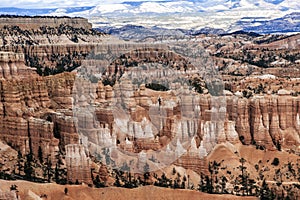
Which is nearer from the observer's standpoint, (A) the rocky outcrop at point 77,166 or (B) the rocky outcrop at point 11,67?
(A) the rocky outcrop at point 77,166

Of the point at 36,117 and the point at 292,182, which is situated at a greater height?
the point at 36,117

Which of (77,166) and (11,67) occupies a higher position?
(11,67)

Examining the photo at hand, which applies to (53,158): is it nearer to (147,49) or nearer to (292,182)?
(292,182)

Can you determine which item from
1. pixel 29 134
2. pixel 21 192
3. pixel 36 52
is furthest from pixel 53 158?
pixel 36 52

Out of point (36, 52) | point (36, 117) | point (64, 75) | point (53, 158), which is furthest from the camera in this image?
point (36, 52)

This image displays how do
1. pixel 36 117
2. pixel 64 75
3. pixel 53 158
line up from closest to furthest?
1. pixel 53 158
2. pixel 36 117
3. pixel 64 75

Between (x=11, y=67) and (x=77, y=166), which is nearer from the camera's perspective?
(x=77, y=166)

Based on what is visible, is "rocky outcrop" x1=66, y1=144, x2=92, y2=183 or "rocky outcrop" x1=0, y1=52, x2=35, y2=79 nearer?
"rocky outcrop" x1=66, y1=144, x2=92, y2=183

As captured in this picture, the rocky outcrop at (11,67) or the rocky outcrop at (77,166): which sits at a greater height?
the rocky outcrop at (11,67)

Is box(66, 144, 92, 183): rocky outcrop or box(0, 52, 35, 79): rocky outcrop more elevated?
box(0, 52, 35, 79): rocky outcrop

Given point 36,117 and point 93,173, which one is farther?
point 36,117
